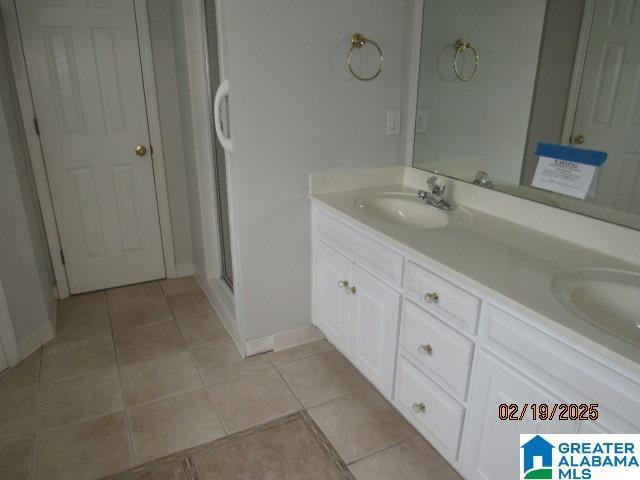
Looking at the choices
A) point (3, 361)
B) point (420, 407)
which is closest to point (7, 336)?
point (3, 361)

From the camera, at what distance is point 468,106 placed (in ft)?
6.93

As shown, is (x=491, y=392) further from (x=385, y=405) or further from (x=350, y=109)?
(x=350, y=109)

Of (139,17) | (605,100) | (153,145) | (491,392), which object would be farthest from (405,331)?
(139,17)

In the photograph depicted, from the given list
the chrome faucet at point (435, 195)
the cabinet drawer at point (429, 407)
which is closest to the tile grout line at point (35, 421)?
the cabinet drawer at point (429, 407)

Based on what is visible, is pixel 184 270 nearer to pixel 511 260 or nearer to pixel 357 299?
pixel 357 299

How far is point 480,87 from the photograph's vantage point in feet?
6.68

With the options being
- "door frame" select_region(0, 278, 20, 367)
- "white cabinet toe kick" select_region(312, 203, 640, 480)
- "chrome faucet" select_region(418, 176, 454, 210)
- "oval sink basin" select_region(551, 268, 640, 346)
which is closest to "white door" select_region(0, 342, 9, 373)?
"door frame" select_region(0, 278, 20, 367)

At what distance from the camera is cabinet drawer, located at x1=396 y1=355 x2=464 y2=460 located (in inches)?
61.6

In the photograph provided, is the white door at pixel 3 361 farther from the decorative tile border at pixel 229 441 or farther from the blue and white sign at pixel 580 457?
the blue and white sign at pixel 580 457

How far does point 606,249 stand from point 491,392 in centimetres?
63

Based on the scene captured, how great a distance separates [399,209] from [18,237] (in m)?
1.92

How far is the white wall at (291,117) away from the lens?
196 cm

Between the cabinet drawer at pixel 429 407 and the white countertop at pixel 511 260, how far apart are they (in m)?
0.46
